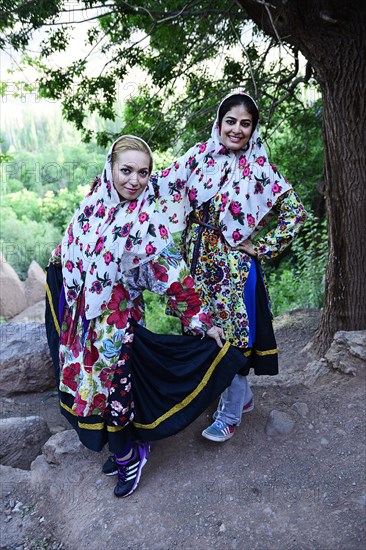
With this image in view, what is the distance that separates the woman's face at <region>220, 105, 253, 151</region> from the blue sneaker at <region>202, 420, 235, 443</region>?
145 centimetres

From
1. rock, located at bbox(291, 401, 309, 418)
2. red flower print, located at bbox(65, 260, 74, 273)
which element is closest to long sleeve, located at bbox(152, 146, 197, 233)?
red flower print, located at bbox(65, 260, 74, 273)

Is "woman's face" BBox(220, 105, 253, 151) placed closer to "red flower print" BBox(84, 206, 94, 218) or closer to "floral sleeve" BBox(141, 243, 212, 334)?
"floral sleeve" BBox(141, 243, 212, 334)

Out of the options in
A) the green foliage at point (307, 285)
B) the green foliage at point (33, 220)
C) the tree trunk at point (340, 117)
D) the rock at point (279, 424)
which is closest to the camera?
the rock at point (279, 424)

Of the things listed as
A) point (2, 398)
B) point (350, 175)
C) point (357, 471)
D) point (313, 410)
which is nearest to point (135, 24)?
point (350, 175)

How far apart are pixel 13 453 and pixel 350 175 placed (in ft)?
9.38

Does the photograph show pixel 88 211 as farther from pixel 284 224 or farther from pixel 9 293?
pixel 9 293

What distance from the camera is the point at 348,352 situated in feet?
10.5

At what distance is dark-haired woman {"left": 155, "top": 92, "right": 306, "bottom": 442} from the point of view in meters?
2.46

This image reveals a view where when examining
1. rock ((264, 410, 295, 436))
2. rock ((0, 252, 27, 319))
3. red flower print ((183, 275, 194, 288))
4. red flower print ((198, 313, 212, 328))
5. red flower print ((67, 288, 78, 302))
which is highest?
red flower print ((183, 275, 194, 288))

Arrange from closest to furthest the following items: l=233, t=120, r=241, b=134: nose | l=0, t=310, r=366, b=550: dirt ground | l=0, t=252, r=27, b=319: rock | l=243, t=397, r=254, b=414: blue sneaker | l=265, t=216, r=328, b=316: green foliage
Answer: l=0, t=310, r=366, b=550: dirt ground
l=233, t=120, r=241, b=134: nose
l=243, t=397, r=254, b=414: blue sneaker
l=265, t=216, r=328, b=316: green foliage
l=0, t=252, r=27, b=319: rock

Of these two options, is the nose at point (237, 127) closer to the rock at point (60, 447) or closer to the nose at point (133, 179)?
the nose at point (133, 179)

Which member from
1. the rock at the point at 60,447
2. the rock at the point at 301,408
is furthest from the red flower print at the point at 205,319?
the rock at the point at 60,447

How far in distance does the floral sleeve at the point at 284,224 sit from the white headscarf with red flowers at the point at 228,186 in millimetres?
54

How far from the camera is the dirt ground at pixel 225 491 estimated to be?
218 cm
